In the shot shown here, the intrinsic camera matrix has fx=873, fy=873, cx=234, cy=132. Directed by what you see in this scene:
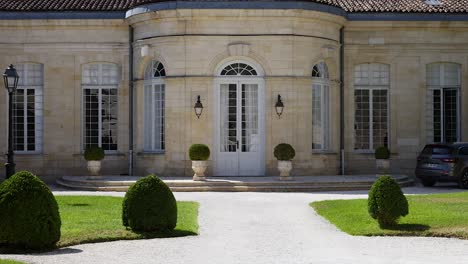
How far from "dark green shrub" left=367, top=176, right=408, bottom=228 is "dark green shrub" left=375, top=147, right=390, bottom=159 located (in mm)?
13168

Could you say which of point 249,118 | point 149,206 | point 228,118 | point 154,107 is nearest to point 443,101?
point 249,118

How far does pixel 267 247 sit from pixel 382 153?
15.6 meters

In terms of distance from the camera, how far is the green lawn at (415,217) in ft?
52.9

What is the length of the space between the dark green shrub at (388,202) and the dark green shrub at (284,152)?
10540 millimetres

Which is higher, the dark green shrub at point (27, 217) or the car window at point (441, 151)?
the car window at point (441, 151)

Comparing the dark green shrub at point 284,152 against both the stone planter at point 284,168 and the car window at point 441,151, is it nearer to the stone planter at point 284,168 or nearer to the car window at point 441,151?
the stone planter at point 284,168

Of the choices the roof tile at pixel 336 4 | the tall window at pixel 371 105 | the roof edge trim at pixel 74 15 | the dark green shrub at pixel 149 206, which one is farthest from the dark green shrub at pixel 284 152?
the dark green shrub at pixel 149 206

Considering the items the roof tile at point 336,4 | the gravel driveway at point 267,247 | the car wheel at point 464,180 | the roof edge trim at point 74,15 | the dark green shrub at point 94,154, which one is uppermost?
the roof tile at point 336,4

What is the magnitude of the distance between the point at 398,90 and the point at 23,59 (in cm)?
1371

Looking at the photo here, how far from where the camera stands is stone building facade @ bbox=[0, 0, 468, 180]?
29000mm

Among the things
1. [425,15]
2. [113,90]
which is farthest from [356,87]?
[113,90]

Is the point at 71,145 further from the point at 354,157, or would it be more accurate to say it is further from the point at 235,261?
the point at 235,261

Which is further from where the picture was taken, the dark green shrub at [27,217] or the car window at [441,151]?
the car window at [441,151]

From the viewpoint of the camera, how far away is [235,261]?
516 inches
